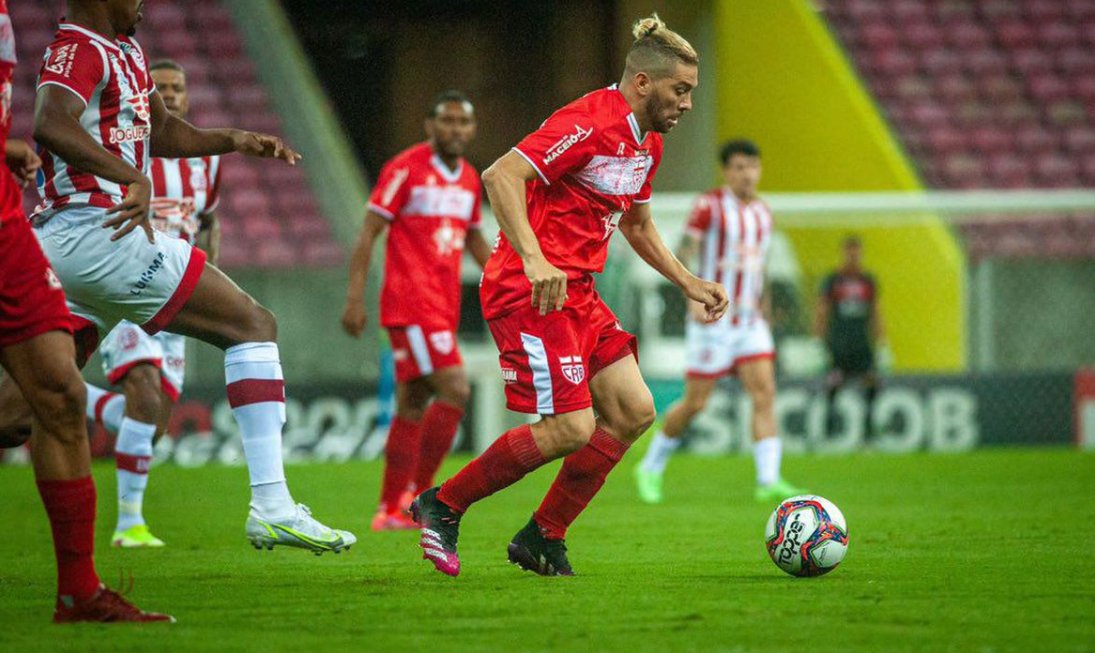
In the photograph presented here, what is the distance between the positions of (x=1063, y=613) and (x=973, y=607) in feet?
0.89

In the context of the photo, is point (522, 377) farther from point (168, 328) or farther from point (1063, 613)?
point (1063, 613)

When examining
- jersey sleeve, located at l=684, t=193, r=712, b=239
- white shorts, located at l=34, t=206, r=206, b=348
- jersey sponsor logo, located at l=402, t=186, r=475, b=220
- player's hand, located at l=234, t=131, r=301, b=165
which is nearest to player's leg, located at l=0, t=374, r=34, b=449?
white shorts, located at l=34, t=206, r=206, b=348

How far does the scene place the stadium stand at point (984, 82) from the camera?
19594 mm

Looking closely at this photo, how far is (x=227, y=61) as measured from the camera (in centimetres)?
1931

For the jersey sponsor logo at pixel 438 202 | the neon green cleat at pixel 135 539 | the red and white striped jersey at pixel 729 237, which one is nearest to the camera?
the neon green cleat at pixel 135 539

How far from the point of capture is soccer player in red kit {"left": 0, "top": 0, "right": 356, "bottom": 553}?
16.1ft

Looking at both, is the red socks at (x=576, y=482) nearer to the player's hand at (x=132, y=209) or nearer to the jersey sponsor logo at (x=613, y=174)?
the jersey sponsor logo at (x=613, y=174)

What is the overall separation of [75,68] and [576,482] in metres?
2.33

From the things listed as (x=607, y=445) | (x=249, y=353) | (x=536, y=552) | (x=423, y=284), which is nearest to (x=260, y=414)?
(x=249, y=353)

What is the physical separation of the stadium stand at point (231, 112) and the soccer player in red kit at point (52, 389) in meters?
11.7

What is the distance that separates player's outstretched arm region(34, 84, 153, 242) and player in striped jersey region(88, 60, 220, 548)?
8.06ft

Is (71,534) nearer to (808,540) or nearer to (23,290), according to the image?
(23,290)

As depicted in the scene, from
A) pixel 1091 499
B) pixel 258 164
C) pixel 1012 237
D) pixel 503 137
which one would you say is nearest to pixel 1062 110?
pixel 1012 237

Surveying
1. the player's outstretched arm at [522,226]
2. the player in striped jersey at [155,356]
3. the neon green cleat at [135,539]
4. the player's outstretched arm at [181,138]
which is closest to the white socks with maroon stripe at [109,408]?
the player in striped jersey at [155,356]
